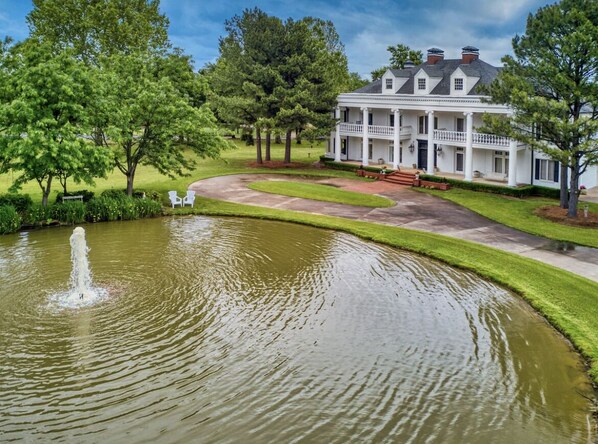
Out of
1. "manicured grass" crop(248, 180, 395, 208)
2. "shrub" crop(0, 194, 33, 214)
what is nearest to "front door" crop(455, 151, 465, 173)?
"manicured grass" crop(248, 180, 395, 208)

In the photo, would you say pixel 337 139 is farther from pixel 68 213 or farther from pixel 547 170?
pixel 68 213

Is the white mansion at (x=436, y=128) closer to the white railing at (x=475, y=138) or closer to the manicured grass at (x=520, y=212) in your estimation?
the white railing at (x=475, y=138)

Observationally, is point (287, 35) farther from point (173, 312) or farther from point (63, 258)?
point (173, 312)

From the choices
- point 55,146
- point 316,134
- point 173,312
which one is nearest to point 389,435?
point 173,312

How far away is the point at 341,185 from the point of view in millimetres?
46594

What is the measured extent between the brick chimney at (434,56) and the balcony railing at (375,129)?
20.8ft

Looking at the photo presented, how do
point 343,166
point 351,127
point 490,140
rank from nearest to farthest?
point 490,140
point 343,166
point 351,127

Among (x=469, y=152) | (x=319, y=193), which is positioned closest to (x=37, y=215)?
(x=319, y=193)

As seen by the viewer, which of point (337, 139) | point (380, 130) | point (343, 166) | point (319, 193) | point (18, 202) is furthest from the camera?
point (337, 139)

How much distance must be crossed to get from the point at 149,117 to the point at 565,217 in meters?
24.2

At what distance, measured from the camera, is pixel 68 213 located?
3130 centimetres

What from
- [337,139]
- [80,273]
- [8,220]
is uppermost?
[337,139]

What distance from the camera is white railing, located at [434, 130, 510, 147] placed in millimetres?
44625

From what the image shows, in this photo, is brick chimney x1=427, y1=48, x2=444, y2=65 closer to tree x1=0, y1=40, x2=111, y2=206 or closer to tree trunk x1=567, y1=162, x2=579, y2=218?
tree trunk x1=567, y1=162, x2=579, y2=218
